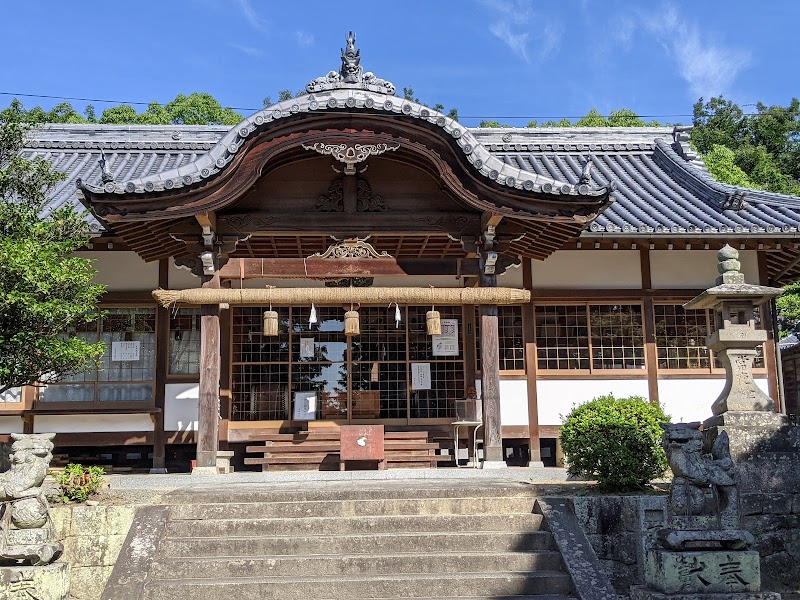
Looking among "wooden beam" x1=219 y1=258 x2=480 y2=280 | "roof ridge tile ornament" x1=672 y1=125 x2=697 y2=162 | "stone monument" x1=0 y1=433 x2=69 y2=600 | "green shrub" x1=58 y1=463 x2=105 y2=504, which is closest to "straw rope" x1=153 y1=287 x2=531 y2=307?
"wooden beam" x1=219 y1=258 x2=480 y2=280

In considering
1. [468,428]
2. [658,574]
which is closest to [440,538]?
[658,574]

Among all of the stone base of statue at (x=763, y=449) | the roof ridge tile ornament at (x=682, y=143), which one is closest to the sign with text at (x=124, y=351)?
the stone base of statue at (x=763, y=449)

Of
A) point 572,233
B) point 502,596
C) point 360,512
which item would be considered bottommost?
point 502,596

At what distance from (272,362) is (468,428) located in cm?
374

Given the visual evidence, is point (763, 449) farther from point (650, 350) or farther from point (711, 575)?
point (650, 350)

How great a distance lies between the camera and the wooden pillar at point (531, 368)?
13.8 meters

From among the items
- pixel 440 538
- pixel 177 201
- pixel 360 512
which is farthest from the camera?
pixel 177 201

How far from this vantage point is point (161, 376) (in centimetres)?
1377

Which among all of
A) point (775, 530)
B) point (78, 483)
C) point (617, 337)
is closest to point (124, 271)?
point (78, 483)

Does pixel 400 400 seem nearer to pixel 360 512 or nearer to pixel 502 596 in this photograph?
pixel 360 512

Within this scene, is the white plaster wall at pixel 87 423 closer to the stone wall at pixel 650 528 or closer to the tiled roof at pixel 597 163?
the tiled roof at pixel 597 163

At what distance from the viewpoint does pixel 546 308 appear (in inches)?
564

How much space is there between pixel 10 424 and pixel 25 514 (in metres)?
7.03

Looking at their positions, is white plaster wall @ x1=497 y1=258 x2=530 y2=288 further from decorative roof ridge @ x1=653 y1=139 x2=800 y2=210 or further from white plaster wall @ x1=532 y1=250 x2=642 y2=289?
decorative roof ridge @ x1=653 y1=139 x2=800 y2=210
